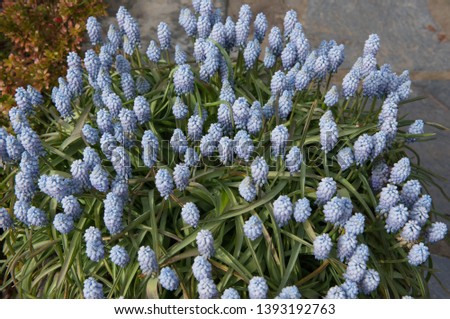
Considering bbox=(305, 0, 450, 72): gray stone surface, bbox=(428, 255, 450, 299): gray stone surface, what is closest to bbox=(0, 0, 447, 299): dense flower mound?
bbox=(428, 255, 450, 299): gray stone surface

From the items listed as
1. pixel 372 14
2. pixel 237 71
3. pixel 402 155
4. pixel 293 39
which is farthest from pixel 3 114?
pixel 372 14

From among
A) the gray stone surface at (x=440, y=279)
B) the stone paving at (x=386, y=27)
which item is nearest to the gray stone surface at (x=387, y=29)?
the stone paving at (x=386, y=27)

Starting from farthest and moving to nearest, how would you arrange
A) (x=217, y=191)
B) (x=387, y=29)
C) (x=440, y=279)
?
1. (x=387, y=29)
2. (x=440, y=279)
3. (x=217, y=191)

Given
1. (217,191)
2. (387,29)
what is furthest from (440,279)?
(387,29)

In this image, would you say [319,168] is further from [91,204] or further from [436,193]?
[436,193]

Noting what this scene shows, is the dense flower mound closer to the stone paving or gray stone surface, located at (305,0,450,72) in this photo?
the stone paving

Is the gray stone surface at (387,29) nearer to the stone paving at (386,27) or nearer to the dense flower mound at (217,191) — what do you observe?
the stone paving at (386,27)

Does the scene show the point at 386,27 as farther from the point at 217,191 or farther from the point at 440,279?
the point at 217,191
